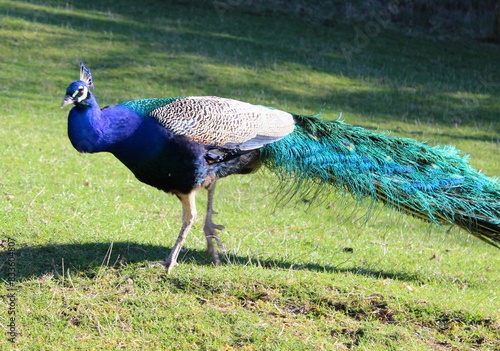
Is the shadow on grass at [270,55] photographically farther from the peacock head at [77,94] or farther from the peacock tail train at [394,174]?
the peacock head at [77,94]

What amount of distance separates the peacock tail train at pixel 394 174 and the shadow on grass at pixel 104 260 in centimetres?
59

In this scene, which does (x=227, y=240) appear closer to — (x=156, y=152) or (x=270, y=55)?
(x=156, y=152)

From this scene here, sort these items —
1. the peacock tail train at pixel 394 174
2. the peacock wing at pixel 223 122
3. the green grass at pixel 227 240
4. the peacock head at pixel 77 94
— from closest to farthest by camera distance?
1. the green grass at pixel 227 240
2. the peacock head at pixel 77 94
3. the peacock wing at pixel 223 122
4. the peacock tail train at pixel 394 174

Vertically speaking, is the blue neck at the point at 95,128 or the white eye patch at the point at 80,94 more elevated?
the white eye patch at the point at 80,94

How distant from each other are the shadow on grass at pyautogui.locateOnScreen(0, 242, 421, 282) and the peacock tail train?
593mm

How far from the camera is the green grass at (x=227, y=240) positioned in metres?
3.74

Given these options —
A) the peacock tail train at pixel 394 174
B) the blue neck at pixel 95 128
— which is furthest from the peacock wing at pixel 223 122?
the blue neck at pixel 95 128

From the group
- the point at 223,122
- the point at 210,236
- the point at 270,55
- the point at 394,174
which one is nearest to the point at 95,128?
the point at 223,122

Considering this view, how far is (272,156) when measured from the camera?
460 cm

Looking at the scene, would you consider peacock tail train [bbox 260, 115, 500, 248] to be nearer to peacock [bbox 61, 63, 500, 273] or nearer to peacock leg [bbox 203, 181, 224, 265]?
peacock [bbox 61, 63, 500, 273]

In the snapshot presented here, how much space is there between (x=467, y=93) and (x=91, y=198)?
8.23 m

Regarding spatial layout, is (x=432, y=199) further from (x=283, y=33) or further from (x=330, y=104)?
(x=283, y=33)

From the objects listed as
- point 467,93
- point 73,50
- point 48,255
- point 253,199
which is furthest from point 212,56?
point 48,255

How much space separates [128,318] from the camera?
12.4 feet
